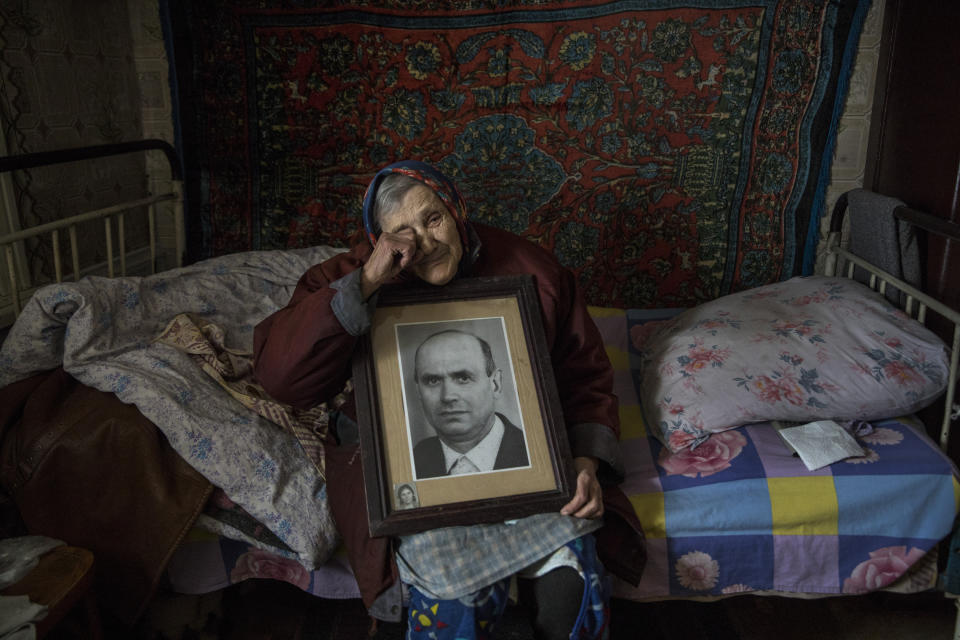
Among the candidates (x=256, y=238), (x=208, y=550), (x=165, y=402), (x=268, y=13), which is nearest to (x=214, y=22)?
(x=268, y=13)

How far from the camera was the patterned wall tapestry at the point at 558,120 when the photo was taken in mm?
2305

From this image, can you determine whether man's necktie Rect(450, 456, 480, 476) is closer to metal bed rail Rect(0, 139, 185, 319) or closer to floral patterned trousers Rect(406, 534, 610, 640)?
floral patterned trousers Rect(406, 534, 610, 640)

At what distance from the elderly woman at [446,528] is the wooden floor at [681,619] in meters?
0.47

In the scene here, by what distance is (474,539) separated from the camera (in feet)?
4.51

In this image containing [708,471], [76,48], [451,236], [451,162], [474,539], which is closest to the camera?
[474,539]

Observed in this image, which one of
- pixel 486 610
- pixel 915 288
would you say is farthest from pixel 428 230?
pixel 915 288

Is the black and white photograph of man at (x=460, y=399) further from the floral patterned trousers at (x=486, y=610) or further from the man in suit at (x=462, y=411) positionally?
the floral patterned trousers at (x=486, y=610)

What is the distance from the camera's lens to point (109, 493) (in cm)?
151

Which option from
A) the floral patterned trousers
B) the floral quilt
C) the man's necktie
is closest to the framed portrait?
the man's necktie

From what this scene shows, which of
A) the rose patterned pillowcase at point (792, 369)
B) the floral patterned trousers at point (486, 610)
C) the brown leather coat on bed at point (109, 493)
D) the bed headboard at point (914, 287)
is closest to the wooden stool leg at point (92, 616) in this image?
the brown leather coat on bed at point (109, 493)

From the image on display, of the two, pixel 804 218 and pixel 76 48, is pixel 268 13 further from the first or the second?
pixel 804 218

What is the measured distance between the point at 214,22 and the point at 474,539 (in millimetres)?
1940

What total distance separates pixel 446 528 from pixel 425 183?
69cm

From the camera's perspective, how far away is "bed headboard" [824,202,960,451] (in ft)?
5.66
